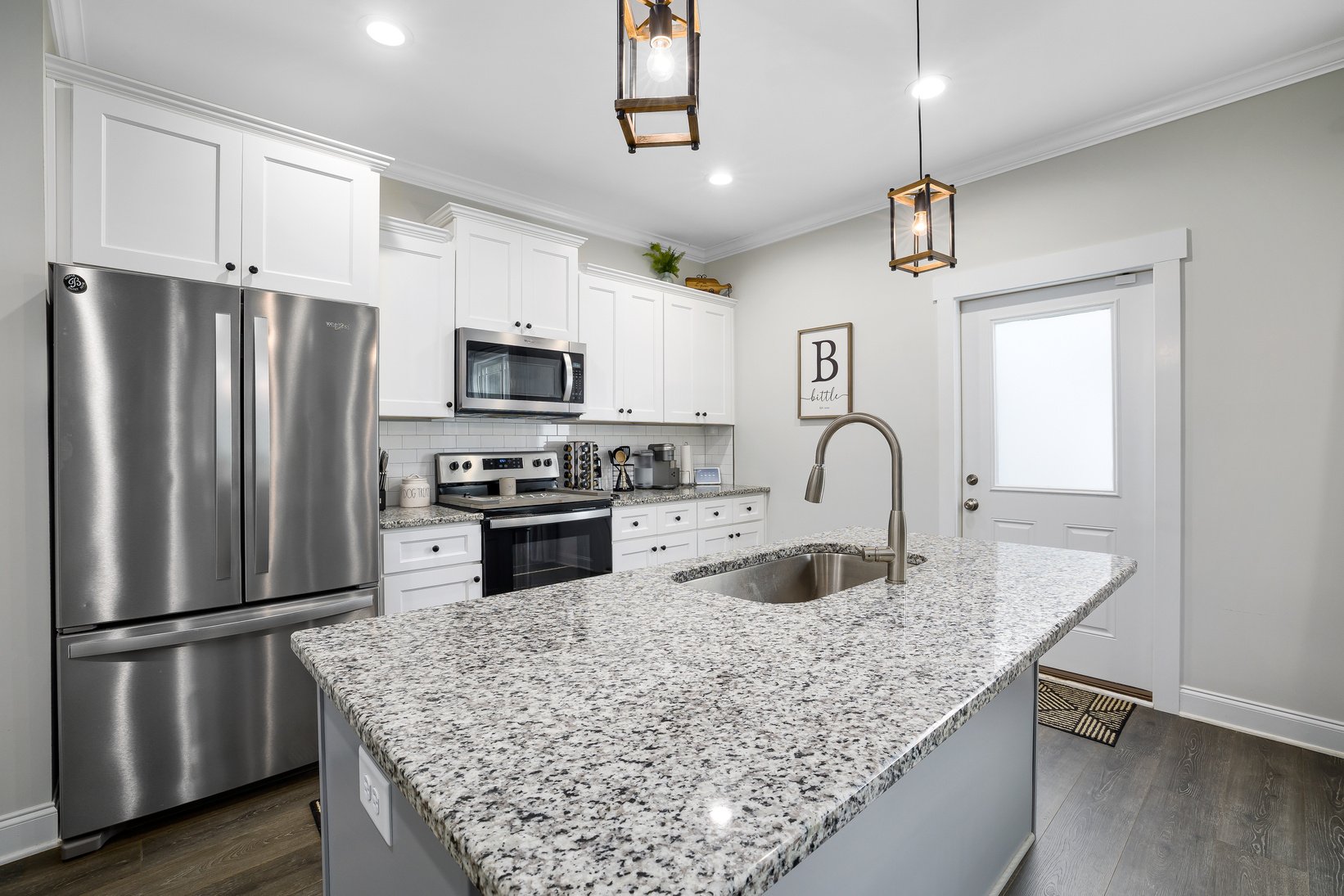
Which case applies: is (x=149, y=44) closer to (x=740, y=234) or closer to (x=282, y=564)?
(x=282, y=564)

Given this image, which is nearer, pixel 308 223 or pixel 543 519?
pixel 308 223

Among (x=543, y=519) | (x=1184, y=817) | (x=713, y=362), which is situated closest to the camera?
(x=1184, y=817)

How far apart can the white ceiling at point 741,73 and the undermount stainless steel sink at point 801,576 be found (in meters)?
1.81

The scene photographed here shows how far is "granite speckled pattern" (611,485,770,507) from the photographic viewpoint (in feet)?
11.5

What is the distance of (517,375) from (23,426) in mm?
1853

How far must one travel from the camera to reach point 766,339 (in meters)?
4.33

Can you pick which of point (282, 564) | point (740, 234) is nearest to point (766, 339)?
point (740, 234)

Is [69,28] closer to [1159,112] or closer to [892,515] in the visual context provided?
[892,515]

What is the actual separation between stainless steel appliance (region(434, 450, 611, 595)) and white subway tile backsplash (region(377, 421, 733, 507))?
76mm

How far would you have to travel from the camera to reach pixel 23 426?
181 cm

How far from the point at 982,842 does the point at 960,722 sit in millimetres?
983

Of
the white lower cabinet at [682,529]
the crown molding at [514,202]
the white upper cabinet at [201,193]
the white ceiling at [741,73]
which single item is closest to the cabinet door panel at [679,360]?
the crown molding at [514,202]

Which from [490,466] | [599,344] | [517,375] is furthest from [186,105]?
[599,344]

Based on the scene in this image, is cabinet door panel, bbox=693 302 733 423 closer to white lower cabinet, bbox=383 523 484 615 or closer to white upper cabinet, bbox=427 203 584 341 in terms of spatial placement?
white upper cabinet, bbox=427 203 584 341
